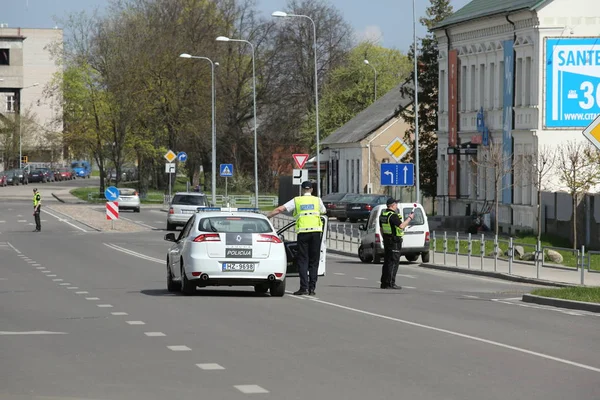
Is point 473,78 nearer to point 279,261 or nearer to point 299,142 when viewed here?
point 279,261

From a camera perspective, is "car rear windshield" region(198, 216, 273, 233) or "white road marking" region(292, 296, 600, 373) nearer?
"white road marking" region(292, 296, 600, 373)

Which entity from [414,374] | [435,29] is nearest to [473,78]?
[435,29]

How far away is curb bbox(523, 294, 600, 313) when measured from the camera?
2092cm

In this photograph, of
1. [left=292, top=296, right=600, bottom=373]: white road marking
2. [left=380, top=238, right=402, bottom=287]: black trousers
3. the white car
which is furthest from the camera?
[left=380, top=238, right=402, bottom=287]: black trousers

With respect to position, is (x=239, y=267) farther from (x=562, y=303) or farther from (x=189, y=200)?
(x=189, y=200)

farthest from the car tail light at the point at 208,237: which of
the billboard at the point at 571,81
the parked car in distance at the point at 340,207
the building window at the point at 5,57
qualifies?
the building window at the point at 5,57

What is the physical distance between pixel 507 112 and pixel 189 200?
14091mm

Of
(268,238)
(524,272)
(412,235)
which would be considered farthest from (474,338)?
(412,235)

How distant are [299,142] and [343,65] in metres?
6.94

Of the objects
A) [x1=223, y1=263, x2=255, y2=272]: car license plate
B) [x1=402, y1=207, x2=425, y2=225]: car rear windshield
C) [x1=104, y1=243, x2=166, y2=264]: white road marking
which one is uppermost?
[x1=402, y1=207, x2=425, y2=225]: car rear windshield

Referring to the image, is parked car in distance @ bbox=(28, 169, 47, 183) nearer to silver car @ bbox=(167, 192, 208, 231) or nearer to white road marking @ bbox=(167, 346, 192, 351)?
silver car @ bbox=(167, 192, 208, 231)

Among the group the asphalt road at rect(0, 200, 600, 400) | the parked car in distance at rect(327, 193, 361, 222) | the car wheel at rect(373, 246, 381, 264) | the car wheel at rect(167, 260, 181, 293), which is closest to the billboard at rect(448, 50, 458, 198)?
the parked car in distance at rect(327, 193, 361, 222)

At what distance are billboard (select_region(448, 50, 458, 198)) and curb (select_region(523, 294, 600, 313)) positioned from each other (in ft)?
115

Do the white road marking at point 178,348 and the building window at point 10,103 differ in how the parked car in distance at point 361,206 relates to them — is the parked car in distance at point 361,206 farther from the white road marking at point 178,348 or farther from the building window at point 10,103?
the building window at point 10,103
